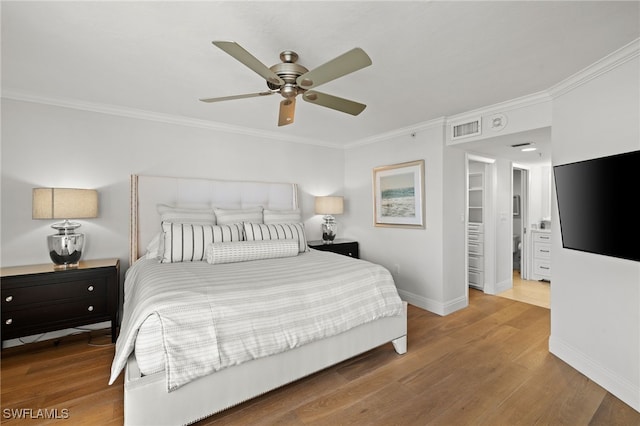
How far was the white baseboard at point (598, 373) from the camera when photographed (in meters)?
1.94

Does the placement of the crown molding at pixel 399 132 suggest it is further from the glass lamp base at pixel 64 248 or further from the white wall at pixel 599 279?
the glass lamp base at pixel 64 248

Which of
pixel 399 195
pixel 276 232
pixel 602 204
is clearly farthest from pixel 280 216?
pixel 602 204

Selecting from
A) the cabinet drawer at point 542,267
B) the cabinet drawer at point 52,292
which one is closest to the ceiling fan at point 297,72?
the cabinet drawer at point 52,292

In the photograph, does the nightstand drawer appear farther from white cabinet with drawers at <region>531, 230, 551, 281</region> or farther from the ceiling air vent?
white cabinet with drawers at <region>531, 230, 551, 281</region>

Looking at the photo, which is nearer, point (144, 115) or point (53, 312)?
point (53, 312)

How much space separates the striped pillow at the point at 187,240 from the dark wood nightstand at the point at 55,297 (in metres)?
0.58

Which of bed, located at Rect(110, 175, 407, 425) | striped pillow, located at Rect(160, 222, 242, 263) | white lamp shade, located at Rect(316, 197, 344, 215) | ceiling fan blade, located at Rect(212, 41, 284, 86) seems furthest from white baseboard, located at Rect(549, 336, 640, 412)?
striped pillow, located at Rect(160, 222, 242, 263)

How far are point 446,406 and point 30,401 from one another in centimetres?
282

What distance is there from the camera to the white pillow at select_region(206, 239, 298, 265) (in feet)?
9.06

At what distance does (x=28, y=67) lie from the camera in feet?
7.50

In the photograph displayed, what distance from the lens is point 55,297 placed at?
2582 millimetres

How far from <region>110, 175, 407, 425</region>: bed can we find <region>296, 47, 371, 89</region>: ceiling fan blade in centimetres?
138

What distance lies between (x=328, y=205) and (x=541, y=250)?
3768mm

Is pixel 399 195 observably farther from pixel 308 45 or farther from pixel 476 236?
pixel 308 45
